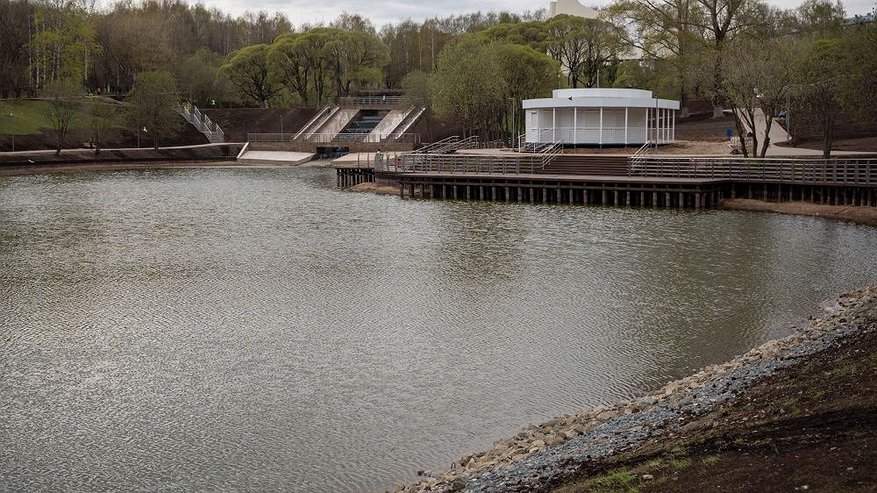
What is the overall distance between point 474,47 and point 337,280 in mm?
48169

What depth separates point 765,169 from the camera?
39.4 meters

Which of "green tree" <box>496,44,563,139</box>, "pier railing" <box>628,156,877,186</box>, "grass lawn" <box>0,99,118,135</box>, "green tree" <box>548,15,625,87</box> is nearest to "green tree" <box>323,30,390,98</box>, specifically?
"green tree" <box>548,15,625,87</box>

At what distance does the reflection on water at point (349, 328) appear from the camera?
13.0m

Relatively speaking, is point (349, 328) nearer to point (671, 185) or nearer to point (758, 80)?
point (671, 185)

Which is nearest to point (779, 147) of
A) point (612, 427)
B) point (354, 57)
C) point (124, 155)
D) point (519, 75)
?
point (519, 75)

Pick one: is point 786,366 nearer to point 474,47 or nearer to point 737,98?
point 737,98

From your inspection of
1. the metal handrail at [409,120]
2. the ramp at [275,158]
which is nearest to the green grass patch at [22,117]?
the ramp at [275,158]

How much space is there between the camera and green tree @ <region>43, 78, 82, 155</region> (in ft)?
234

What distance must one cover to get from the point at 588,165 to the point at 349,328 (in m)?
29.3

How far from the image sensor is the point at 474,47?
69.9 metres

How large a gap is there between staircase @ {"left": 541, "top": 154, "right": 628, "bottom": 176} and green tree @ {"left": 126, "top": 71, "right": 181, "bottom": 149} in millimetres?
41744

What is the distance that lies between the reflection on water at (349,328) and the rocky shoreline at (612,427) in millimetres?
668

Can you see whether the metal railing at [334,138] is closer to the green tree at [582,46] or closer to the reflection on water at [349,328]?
the green tree at [582,46]

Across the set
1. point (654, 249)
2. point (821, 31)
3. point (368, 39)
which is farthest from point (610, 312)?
point (368, 39)
